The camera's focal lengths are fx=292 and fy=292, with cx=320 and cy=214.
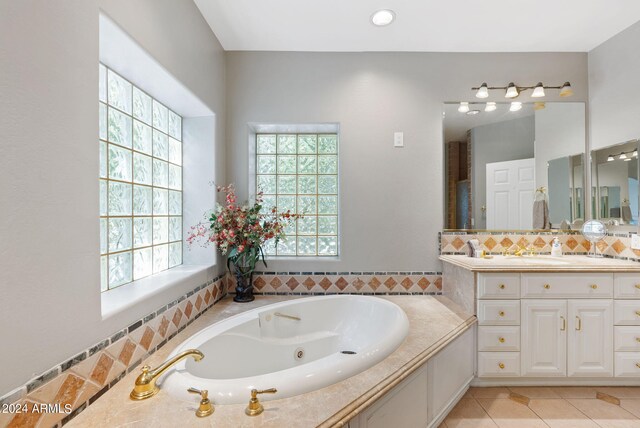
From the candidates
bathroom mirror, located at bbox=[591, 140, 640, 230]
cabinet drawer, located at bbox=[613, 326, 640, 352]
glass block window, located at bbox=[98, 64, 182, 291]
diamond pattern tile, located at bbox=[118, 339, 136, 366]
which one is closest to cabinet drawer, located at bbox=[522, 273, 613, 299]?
cabinet drawer, located at bbox=[613, 326, 640, 352]

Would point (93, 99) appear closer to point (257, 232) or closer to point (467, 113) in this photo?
point (257, 232)

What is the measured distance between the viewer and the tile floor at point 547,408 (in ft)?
5.43

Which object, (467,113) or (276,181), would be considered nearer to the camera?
(467,113)

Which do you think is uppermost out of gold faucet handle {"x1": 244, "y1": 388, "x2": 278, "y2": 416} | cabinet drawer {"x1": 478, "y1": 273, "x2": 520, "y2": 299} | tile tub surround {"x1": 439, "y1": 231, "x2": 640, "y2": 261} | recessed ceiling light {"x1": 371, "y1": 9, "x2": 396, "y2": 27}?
recessed ceiling light {"x1": 371, "y1": 9, "x2": 396, "y2": 27}

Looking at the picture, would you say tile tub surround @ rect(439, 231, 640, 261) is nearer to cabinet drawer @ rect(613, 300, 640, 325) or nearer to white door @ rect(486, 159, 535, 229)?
white door @ rect(486, 159, 535, 229)

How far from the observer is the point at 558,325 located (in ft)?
6.43

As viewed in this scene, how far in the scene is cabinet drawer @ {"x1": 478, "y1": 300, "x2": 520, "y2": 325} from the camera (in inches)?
77.5

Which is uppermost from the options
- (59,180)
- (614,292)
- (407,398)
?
(59,180)

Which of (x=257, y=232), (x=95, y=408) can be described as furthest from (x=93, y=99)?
(x=257, y=232)

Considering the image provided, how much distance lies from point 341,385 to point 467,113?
2301mm

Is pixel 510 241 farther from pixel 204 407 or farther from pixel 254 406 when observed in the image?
pixel 204 407

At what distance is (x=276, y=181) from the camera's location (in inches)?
105

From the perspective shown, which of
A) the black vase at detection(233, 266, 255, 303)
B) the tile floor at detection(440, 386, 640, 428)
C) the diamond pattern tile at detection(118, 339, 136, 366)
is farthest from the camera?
the black vase at detection(233, 266, 255, 303)

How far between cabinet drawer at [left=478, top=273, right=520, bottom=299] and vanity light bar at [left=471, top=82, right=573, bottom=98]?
4.80 feet
